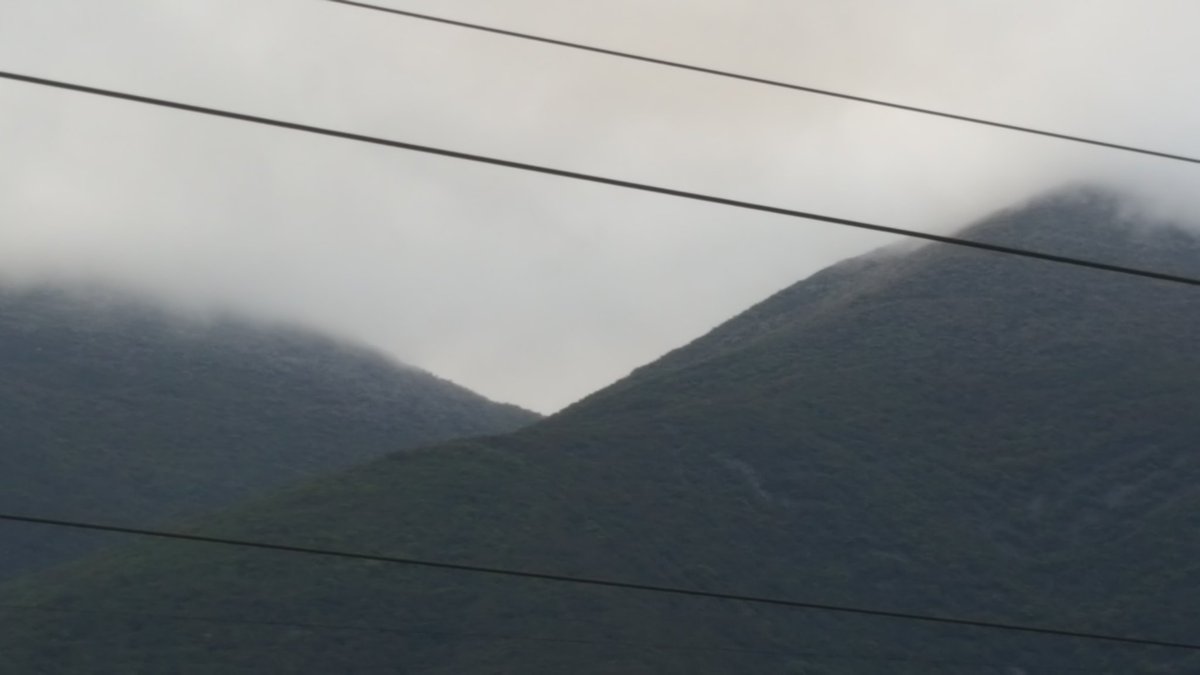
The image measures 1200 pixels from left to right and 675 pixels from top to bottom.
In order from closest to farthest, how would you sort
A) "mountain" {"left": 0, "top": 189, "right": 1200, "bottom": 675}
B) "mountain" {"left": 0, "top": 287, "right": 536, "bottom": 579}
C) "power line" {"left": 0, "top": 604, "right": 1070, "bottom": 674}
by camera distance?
"power line" {"left": 0, "top": 604, "right": 1070, "bottom": 674}, "mountain" {"left": 0, "top": 189, "right": 1200, "bottom": 675}, "mountain" {"left": 0, "top": 287, "right": 536, "bottom": 579}

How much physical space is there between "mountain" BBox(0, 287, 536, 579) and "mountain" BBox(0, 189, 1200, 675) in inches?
885

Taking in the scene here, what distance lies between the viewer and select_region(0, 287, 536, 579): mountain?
118m

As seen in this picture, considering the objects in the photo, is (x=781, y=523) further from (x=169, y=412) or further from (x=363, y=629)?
(x=169, y=412)

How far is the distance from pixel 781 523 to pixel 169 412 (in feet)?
202

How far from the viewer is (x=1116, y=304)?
134 m

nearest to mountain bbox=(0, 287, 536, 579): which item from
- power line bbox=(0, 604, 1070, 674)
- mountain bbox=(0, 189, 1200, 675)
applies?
mountain bbox=(0, 189, 1200, 675)

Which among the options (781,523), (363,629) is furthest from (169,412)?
(363,629)

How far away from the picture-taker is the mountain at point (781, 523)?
78.7m

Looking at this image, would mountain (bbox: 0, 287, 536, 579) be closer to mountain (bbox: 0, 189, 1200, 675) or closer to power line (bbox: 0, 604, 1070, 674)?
mountain (bbox: 0, 189, 1200, 675)

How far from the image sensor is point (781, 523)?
107 metres

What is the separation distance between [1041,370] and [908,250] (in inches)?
1726

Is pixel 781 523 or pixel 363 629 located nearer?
pixel 363 629

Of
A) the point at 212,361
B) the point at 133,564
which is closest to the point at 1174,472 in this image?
the point at 133,564

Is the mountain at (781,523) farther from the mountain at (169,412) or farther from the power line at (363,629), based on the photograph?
the mountain at (169,412)
